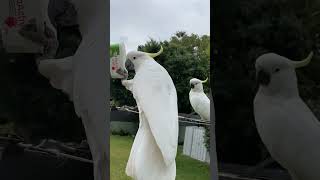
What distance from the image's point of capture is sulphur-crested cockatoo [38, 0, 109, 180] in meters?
2.22

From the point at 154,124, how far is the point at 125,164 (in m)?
0.88

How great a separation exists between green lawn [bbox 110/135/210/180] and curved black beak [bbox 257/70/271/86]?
1.68 metres

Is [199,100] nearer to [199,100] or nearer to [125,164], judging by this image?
[199,100]

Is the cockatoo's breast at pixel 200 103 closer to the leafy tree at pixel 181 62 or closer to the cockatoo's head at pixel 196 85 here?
the cockatoo's head at pixel 196 85

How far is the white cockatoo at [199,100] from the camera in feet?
10.4

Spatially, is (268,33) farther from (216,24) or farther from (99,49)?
(99,49)

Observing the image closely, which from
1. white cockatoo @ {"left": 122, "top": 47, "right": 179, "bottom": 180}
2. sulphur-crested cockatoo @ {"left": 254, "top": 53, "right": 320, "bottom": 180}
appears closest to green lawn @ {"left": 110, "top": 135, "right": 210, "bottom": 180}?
white cockatoo @ {"left": 122, "top": 47, "right": 179, "bottom": 180}

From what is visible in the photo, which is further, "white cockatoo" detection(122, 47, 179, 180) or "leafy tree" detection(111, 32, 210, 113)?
"leafy tree" detection(111, 32, 210, 113)

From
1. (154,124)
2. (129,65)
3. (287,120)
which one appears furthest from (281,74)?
(129,65)

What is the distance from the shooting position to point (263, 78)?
169cm

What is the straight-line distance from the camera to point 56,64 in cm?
228

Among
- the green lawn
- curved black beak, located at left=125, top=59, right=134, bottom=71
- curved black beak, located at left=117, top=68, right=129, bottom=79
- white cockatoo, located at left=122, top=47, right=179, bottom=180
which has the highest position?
curved black beak, located at left=125, top=59, right=134, bottom=71

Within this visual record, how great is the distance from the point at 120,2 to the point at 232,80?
7.29 feet

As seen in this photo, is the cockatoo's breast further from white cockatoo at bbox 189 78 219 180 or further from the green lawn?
the green lawn
